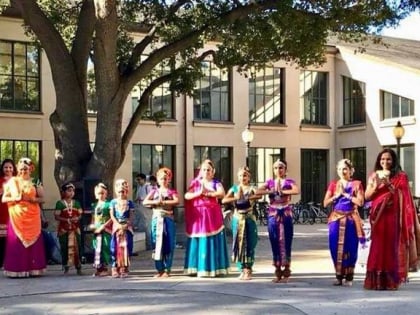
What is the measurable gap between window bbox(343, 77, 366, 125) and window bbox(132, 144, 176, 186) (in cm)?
890

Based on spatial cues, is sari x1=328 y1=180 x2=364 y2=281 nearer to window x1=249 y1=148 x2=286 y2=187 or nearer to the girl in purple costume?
the girl in purple costume

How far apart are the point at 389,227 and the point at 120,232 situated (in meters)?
4.08

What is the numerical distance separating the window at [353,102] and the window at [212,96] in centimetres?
607

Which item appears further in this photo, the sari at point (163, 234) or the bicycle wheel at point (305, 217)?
the bicycle wheel at point (305, 217)

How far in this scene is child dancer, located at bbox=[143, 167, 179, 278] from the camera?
1119 centimetres

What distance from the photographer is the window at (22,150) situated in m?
25.1

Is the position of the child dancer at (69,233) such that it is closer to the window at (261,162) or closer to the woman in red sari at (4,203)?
the woman in red sari at (4,203)

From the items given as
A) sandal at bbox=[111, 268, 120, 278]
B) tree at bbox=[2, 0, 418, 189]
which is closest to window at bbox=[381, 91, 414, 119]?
tree at bbox=[2, 0, 418, 189]

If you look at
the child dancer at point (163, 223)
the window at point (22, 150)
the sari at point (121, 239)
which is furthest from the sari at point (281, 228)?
the window at point (22, 150)

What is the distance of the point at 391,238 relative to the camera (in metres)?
9.84

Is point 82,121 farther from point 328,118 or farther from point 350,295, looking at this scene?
point 328,118

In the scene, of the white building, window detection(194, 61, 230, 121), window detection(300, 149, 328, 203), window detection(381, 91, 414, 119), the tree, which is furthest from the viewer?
window detection(300, 149, 328, 203)

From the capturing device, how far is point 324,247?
1705 cm

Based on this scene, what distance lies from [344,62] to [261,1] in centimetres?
1851
